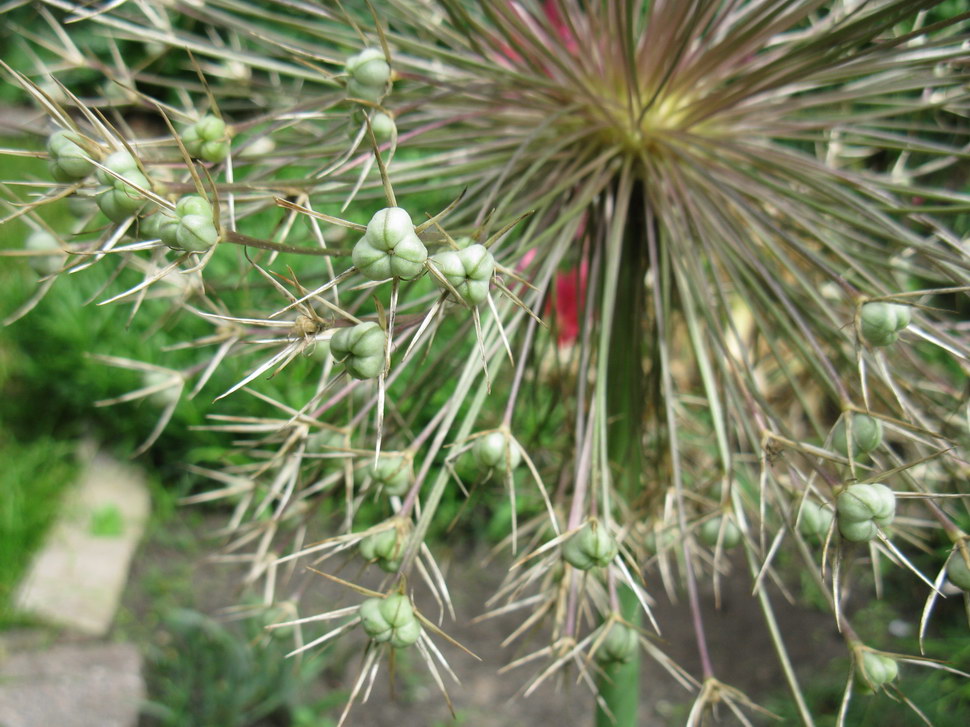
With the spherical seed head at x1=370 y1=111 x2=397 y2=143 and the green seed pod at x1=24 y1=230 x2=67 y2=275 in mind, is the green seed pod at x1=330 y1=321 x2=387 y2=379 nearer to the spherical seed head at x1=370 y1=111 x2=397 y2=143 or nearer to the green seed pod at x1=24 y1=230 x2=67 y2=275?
the spherical seed head at x1=370 y1=111 x2=397 y2=143

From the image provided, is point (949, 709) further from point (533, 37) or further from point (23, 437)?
point (23, 437)

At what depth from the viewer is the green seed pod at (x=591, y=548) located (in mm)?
606

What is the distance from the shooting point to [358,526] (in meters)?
2.05

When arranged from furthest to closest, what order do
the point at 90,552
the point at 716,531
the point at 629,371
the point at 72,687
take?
the point at 90,552 < the point at 72,687 < the point at 629,371 < the point at 716,531

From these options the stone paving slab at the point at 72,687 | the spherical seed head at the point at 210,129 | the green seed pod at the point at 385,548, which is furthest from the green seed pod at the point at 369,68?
the stone paving slab at the point at 72,687

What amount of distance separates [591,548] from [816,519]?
19 cm

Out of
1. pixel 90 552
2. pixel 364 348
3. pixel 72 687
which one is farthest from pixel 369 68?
pixel 90 552

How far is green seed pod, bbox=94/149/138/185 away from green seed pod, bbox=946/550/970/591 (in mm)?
657

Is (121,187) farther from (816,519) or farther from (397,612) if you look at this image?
(816,519)

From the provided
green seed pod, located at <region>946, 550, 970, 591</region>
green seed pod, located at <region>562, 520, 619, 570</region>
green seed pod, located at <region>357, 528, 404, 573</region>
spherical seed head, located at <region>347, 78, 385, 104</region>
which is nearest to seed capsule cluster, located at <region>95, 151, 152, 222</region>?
spherical seed head, located at <region>347, 78, 385, 104</region>

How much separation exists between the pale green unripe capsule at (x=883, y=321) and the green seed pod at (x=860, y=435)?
0.06 meters

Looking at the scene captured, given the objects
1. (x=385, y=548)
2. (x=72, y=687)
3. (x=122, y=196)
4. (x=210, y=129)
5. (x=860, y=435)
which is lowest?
(x=72, y=687)

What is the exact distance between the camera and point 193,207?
52 cm

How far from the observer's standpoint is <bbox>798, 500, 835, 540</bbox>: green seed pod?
2.15ft
